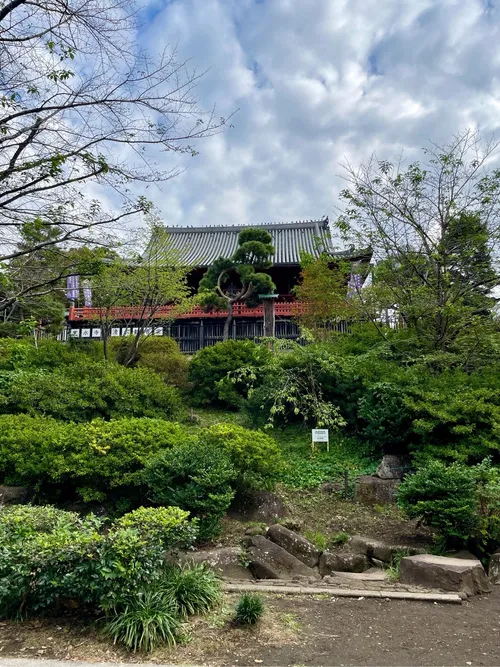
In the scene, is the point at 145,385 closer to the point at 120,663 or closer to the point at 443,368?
the point at 443,368

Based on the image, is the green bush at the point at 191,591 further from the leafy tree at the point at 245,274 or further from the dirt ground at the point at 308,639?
the leafy tree at the point at 245,274

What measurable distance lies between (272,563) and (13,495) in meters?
3.45

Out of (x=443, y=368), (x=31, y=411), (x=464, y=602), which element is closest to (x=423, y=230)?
(x=443, y=368)

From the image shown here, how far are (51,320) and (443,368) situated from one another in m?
13.4

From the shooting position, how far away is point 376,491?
6820mm

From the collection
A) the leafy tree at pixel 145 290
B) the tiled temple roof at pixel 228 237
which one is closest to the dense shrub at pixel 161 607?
the leafy tree at pixel 145 290

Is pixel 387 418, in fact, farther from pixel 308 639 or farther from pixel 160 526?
pixel 160 526

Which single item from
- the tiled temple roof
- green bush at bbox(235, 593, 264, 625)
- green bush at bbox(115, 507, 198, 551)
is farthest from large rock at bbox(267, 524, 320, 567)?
the tiled temple roof

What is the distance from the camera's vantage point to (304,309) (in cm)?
1489

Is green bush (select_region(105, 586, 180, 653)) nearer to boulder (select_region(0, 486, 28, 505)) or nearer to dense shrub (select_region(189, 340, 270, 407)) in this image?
boulder (select_region(0, 486, 28, 505))

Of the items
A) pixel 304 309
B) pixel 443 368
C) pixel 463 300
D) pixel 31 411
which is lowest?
pixel 31 411

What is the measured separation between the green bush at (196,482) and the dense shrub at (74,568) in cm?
139

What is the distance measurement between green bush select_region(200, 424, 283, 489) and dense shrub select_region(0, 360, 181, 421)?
2.46m

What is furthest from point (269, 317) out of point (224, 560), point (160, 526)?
point (160, 526)
